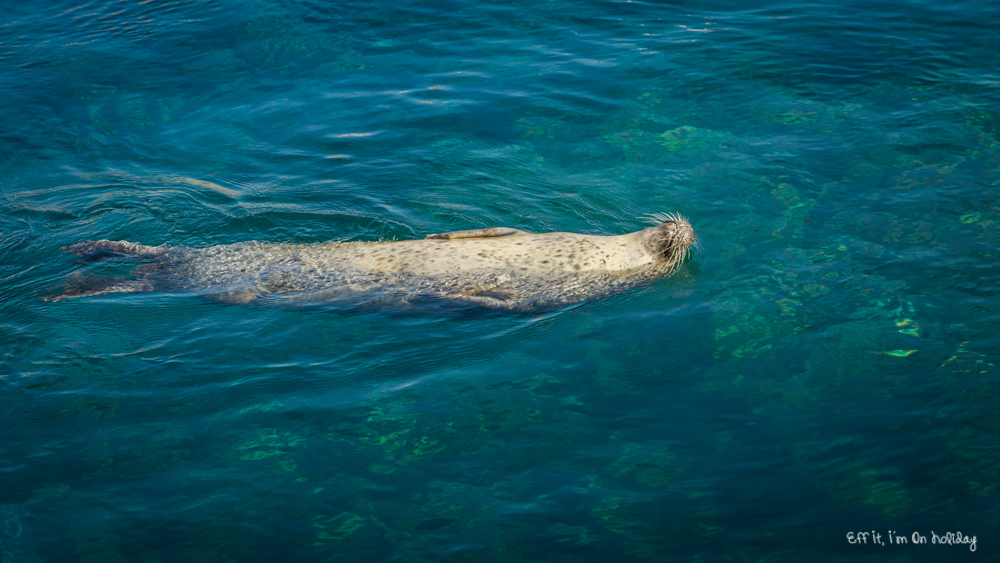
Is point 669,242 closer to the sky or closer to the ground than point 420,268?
closer to the sky

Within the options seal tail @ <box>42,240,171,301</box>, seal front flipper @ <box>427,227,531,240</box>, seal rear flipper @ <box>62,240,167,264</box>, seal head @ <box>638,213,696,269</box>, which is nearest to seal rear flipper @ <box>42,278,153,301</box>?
seal tail @ <box>42,240,171,301</box>

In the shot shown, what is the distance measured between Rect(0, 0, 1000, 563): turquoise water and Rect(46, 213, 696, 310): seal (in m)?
0.19

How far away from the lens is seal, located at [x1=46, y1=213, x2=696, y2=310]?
264 inches

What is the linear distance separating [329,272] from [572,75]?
5.85 meters

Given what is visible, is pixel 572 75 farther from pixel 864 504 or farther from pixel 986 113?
pixel 864 504

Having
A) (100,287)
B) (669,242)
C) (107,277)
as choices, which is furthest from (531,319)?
(107,277)

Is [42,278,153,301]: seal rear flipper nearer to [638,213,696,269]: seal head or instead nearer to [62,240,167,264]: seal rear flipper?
[62,240,167,264]: seal rear flipper

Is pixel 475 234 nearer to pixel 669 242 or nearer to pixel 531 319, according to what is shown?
pixel 531 319

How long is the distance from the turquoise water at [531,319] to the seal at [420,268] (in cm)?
19

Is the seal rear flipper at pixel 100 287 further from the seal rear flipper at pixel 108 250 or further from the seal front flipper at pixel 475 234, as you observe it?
the seal front flipper at pixel 475 234

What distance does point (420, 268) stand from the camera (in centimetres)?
683

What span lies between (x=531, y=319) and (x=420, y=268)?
122 cm

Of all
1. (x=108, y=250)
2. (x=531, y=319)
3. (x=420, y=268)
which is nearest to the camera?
(x=531, y=319)

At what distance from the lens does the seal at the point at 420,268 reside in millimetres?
6707
